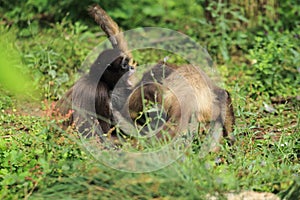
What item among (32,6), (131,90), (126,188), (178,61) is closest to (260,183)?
(126,188)

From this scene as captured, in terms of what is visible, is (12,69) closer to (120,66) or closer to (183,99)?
(120,66)

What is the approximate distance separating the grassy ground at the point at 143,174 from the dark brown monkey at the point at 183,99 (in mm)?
209

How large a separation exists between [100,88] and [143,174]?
6.60ft

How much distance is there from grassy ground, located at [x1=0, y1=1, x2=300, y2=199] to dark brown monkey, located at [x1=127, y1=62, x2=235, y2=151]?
0.21m

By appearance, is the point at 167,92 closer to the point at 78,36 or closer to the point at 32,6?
the point at 78,36

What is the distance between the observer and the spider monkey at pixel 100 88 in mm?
6180

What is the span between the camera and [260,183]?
4.68m

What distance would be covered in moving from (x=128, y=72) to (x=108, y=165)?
193cm

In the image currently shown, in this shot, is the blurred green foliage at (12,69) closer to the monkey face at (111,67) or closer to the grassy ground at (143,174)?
the grassy ground at (143,174)

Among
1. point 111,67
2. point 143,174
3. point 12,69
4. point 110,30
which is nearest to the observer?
point 143,174

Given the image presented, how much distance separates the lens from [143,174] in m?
4.42

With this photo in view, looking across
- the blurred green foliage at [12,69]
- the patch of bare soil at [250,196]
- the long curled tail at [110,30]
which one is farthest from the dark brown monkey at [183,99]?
the blurred green foliage at [12,69]

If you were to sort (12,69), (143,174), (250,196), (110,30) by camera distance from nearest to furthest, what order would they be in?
(143,174) → (250,196) → (110,30) → (12,69)

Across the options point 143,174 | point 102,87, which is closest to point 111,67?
point 102,87
